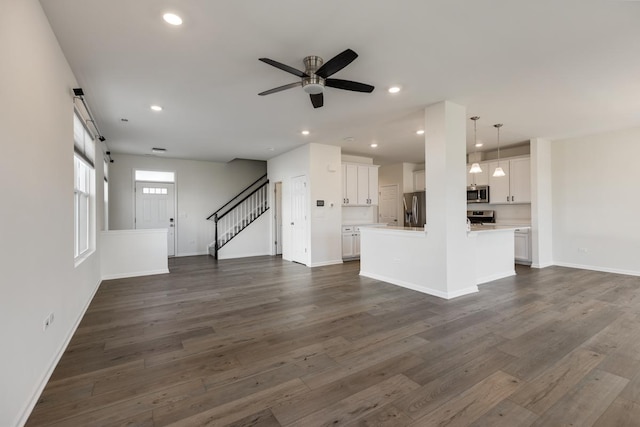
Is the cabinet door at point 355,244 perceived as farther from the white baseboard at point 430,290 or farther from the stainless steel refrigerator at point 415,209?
the white baseboard at point 430,290

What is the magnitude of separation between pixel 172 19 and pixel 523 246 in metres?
7.65

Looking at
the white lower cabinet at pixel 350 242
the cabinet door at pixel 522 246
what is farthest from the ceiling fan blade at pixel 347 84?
the cabinet door at pixel 522 246

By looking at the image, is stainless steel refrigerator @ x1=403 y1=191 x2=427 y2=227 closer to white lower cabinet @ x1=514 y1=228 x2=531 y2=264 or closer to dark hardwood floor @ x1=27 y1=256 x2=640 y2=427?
white lower cabinet @ x1=514 y1=228 x2=531 y2=264

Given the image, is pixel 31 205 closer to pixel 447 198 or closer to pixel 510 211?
pixel 447 198

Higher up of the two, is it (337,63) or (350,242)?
(337,63)

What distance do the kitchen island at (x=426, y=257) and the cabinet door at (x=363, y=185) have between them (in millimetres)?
2203

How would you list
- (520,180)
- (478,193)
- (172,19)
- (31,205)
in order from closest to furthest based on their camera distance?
(31,205), (172,19), (520,180), (478,193)

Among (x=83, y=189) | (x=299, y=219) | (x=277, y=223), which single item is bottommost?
(x=277, y=223)

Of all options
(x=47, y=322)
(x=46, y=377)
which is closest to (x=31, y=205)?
(x=47, y=322)

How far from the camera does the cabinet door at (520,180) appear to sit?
21.7ft

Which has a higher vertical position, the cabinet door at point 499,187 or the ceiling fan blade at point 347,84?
the ceiling fan blade at point 347,84

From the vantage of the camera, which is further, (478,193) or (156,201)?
(156,201)

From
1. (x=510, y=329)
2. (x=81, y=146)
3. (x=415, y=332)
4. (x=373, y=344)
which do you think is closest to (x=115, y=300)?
(x=81, y=146)

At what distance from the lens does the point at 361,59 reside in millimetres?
3025
